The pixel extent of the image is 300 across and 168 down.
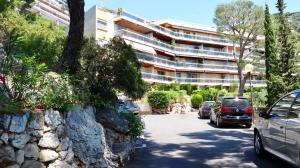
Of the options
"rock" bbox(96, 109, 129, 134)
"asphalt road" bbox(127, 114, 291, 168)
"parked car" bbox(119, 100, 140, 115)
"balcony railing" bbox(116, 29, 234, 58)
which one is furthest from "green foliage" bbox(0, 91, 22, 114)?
"balcony railing" bbox(116, 29, 234, 58)

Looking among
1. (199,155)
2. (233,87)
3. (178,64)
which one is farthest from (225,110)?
(233,87)

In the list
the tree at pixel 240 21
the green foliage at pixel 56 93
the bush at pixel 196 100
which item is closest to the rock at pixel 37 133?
the green foliage at pixel 56 93

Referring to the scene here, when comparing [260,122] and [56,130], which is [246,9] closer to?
[260,122]

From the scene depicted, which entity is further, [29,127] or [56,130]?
[56,130]

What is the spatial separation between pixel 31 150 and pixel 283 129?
15.4 ft

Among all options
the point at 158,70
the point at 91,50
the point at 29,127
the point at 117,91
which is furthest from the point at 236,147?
the point at 158,70

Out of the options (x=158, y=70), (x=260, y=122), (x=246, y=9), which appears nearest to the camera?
(x=260, y=122)

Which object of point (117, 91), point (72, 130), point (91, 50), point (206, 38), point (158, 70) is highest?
point (206, 38)

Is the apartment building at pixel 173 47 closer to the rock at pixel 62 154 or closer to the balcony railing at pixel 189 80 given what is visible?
the balcony railing at pixel 189 80

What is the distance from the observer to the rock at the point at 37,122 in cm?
660

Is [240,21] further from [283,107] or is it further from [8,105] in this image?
[8,105]

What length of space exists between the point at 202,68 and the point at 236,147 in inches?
2208

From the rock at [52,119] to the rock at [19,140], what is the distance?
0.74m

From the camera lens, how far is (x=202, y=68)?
68.1m
